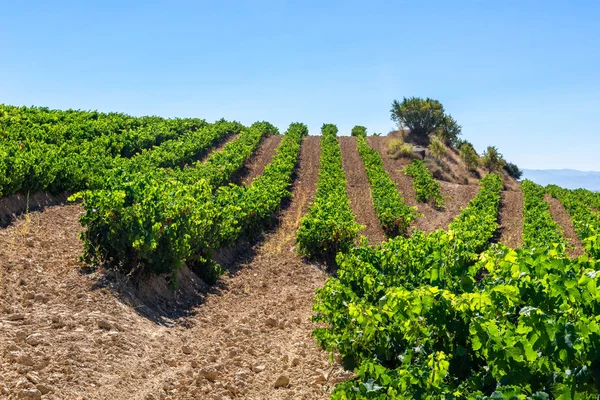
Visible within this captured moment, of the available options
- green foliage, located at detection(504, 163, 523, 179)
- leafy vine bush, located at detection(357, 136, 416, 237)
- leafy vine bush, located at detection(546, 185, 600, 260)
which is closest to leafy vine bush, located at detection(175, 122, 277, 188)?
leafy vine bush, located at detection(357, 136, 416, 237)

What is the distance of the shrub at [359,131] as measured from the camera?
5561 cm

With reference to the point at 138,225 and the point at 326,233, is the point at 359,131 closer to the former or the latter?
the point at 326,233

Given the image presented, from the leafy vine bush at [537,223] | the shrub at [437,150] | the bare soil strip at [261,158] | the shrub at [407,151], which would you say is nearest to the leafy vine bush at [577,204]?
the leafy vine bush at [537,223]

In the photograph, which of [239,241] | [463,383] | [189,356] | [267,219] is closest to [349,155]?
[267,219]

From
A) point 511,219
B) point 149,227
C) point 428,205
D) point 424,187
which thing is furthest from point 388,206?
Answer: point 149,227

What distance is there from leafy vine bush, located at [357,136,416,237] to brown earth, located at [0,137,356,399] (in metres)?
9.83

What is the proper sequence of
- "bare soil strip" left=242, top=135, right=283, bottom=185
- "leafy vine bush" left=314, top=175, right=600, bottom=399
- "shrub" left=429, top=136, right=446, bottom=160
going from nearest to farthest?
"leafy vine bush" left=314, top=175, right=600, bottom=399
"bare soil strip" left=242, top=135, right=283, bottom=185
"shrub" left=429, top=136, right=446, bottom=160

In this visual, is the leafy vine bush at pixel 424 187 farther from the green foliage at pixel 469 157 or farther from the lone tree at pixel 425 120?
the lone tree at pixel 425 120

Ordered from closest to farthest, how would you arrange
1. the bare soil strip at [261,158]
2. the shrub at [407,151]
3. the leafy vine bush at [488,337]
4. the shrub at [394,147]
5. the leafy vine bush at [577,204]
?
the leafy vine bush at [488,337] < the leafy vine bush at [577,204] < the bare soil strip at [261,158] < the shrub at [407,151] < the shrub at [394,147]

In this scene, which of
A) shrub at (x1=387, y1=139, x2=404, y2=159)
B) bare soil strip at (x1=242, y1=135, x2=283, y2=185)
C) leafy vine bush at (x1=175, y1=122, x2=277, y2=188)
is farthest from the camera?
shrub at (x1=387, y1=139, x2=404, y2=159)

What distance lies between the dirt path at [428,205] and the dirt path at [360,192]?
6.11 ft

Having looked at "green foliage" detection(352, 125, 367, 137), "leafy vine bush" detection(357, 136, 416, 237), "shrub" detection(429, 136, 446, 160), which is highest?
"green foliage" detection(352, 125, 367, 137)

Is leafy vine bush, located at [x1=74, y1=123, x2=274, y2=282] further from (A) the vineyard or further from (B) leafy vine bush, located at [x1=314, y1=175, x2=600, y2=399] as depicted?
(B) leafy vine bush, located at [x1=314, y1=175, x2=600, y2=399]

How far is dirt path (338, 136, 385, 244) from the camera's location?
894 inches
